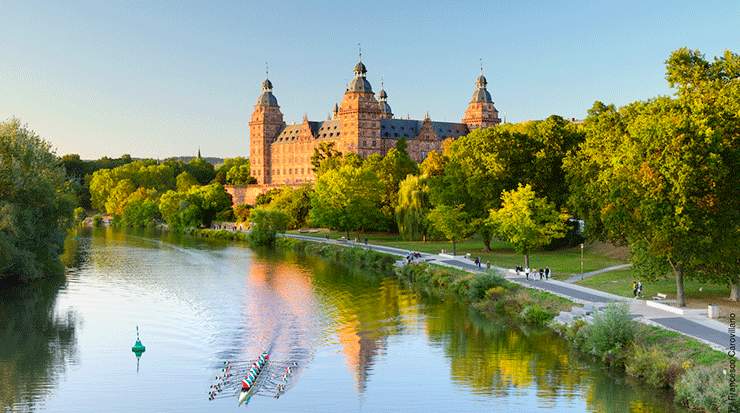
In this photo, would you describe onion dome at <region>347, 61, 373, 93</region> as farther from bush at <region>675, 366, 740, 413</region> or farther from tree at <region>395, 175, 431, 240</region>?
bush at <region>675, 366, 740, 413</region>

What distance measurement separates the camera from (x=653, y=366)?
95.1 feet

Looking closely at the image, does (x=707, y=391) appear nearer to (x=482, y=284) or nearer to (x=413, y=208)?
(x=482, y=284)

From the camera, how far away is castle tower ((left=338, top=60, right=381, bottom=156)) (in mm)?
144750

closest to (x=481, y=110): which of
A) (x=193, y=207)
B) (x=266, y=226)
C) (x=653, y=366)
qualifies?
(x=193, y=207)

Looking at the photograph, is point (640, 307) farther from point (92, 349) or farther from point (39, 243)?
point (39, 243)

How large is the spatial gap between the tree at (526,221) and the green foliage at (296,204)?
51.6 metres

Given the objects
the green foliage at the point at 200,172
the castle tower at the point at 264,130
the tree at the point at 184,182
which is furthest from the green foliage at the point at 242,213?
the green foliage at the point at 200,172

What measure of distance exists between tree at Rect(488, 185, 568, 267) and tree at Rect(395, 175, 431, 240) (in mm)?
23085

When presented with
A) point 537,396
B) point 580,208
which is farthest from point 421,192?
point 537,396

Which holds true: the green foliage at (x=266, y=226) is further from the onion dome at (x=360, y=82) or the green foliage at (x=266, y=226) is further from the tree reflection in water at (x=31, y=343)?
the onion dome at (x=360, y=82)

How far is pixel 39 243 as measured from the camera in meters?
55.3

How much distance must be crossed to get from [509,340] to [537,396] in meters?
9.06

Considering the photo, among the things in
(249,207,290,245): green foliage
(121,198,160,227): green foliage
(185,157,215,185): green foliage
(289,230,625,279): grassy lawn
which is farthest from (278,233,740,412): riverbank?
(185,157,215,185): green foliage

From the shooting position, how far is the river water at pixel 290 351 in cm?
2794
